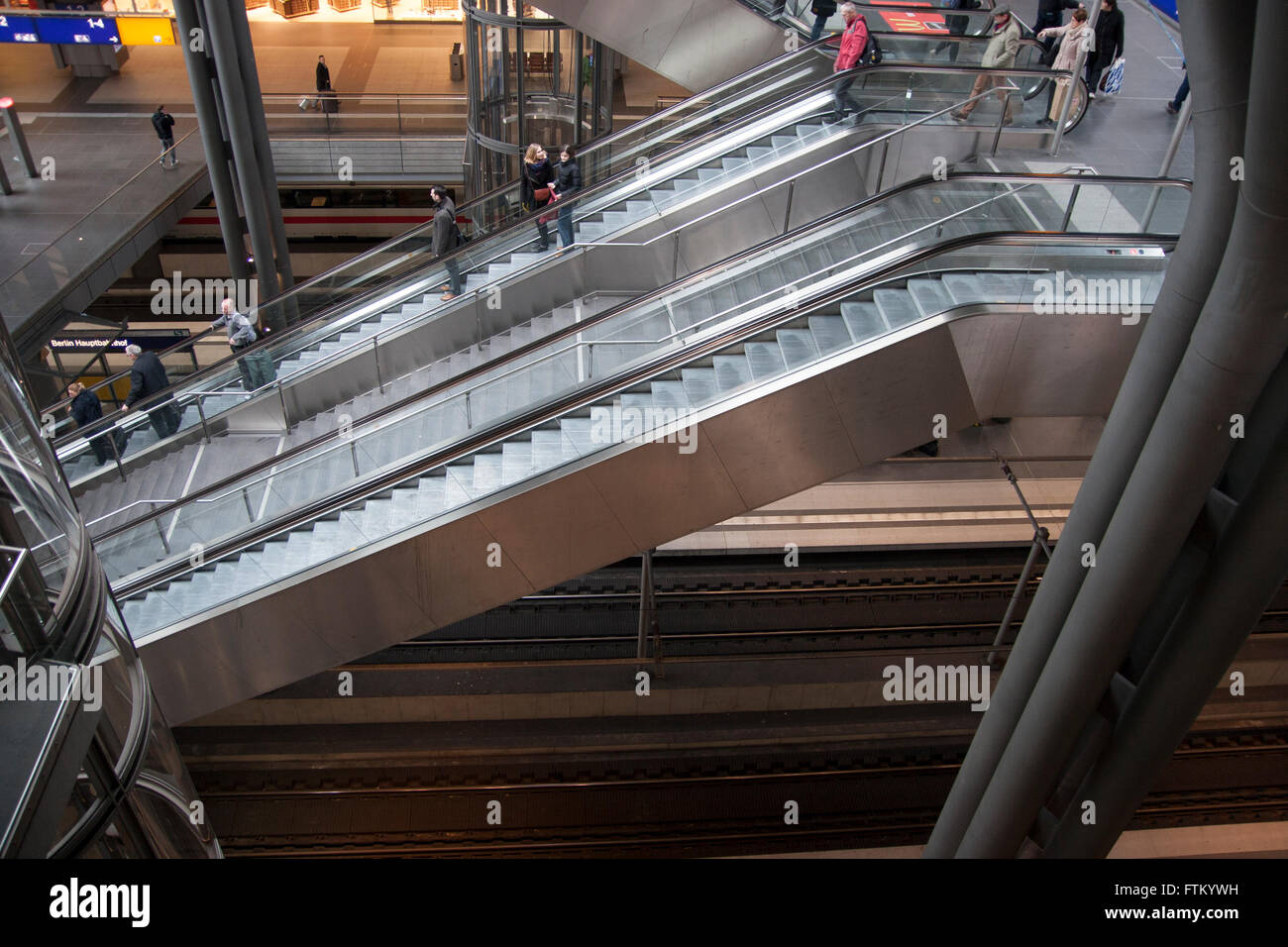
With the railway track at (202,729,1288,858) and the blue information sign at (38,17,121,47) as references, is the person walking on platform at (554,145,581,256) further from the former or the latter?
the blue information sign at (38,17,121,47)

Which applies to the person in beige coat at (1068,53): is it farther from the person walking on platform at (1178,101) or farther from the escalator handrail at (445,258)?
the person walking on platform at (1178,101)

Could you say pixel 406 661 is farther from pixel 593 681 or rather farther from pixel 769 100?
pixel 769 100

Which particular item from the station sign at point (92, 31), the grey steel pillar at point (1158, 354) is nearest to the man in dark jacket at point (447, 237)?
the grey steel pillar at point (1158, 354)

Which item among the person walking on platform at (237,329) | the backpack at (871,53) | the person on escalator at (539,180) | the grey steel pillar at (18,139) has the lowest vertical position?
the person walking on platform at (237,329)

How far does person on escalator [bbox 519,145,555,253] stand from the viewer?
10.9m

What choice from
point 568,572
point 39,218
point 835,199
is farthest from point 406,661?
point 39,218

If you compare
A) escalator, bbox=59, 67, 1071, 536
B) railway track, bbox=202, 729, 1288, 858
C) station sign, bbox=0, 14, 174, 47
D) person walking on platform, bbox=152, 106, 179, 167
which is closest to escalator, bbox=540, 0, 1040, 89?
escalator, bbox=59, 67, 1071, 536

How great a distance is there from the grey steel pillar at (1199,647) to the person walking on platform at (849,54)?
6679 millimetres

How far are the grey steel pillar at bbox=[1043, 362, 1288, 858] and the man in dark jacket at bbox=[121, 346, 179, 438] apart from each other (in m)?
9.39

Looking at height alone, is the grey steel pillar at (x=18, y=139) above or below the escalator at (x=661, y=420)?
above

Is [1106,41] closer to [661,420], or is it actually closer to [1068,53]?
[1068,53]

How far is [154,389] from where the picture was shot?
35.6 ft

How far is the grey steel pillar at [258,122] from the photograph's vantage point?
36.7 feet

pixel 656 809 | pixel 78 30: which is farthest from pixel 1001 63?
pixel 78 30
